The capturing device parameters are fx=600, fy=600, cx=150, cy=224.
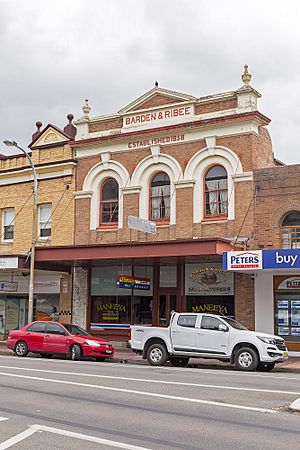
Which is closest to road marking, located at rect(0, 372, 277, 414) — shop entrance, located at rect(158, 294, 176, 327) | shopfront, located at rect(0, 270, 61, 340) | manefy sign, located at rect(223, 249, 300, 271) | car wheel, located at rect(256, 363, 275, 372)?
car wheel, located at rect(256, 363, 275, 372)

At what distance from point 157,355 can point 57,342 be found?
380 cm

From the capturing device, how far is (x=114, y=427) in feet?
27.1

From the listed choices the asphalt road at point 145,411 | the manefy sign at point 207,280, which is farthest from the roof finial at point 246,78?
the asphalt road at point 145,411

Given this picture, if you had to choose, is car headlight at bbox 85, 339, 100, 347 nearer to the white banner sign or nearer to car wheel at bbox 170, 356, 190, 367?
car wheel at bbox 170, 356, 190, 367

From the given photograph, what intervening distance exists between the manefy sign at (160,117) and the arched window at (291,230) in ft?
19.4

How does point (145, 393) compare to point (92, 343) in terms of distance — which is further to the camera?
point (92, 343)

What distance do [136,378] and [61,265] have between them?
12699 mm

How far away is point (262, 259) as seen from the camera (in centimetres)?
1966

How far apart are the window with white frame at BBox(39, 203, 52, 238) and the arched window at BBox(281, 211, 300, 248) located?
11.1 metres

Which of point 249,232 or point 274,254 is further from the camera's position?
point 249,232

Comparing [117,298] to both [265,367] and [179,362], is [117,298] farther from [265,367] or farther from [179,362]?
[265,367]

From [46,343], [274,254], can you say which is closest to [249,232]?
[274,254]

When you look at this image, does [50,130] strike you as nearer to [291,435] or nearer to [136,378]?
[136,378]

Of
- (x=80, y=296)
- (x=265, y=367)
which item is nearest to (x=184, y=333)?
(x=265, y=367)
